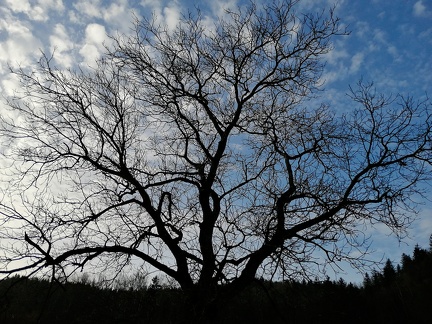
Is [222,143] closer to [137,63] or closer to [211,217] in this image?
[211,217]

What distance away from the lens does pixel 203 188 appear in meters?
8.27

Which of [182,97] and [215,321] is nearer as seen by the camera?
[215,321]

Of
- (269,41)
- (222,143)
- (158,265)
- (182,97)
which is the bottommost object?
(158,265)

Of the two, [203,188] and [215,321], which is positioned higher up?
[203,188]

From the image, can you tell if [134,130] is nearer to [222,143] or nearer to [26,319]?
[222,143]

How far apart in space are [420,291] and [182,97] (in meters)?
47.8

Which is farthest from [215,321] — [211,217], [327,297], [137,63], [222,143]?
[327,297]

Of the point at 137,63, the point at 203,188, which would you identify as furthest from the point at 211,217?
the point at 137,63

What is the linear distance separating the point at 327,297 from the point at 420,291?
13.1m

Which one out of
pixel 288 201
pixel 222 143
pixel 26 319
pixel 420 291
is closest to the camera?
pixel 288 201

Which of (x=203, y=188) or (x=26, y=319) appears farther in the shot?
(x=26, y=319)

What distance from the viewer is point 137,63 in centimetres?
841

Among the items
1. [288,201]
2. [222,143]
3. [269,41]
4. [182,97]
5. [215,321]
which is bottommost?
[215,321]

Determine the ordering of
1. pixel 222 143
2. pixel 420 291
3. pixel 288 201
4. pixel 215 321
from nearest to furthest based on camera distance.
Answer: pixel 215 321 < pixel 288 201 < pixel 222 143 < pixel 420 291
